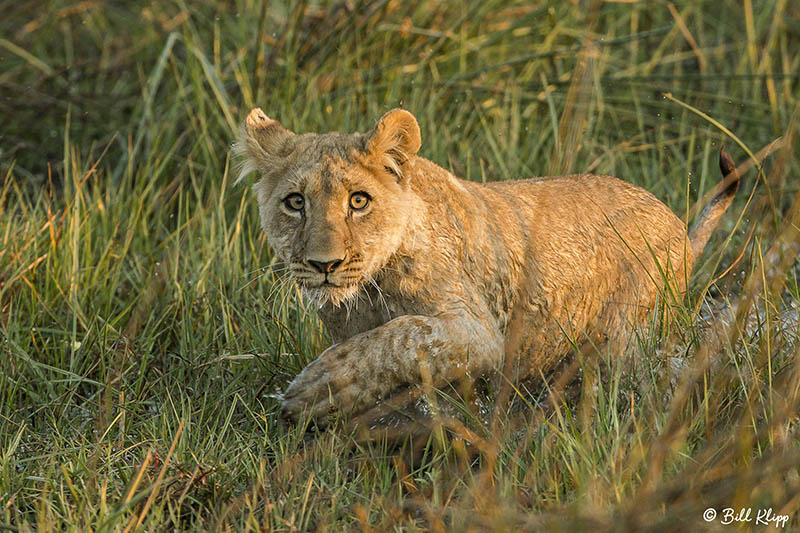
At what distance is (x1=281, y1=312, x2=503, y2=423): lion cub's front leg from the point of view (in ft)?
11.0

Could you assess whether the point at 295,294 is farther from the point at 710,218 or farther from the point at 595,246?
the point at 710,218

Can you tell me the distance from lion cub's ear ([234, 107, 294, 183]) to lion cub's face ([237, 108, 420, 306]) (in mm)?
16

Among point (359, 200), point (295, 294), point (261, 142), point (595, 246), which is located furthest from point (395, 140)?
point (295, 294)

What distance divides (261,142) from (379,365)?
44.0 inches

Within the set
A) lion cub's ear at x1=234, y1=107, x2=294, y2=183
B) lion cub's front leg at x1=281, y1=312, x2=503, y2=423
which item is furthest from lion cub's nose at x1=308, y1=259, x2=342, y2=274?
lion cub's ear at x1=234, y1=107, x2=294, y2=183

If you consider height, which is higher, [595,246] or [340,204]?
[340,204]

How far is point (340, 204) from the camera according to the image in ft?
11.6

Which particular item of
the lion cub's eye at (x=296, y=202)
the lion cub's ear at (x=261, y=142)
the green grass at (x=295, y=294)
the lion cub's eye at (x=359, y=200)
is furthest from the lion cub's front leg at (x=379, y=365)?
the lion cub's ear at (x=261, y=142)

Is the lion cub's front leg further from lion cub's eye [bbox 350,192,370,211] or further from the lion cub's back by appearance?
the lion cub's back

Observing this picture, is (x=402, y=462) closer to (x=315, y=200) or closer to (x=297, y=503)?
(x=297, y=503)

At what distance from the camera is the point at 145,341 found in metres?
4.41

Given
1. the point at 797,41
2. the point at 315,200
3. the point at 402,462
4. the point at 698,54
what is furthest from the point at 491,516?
the point at 797,41

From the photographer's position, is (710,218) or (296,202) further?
(710,218)

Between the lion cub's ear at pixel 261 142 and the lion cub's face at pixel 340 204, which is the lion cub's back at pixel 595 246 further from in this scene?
the lion cub's ear at pixel 261 142
